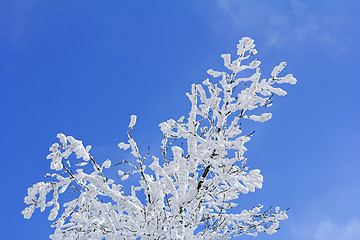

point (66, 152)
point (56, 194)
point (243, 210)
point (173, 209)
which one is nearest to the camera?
point (66, 152)

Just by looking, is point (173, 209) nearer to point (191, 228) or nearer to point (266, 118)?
point (191, 228)

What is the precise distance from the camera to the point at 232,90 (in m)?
5.30

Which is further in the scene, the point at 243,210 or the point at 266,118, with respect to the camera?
the point at 243,210

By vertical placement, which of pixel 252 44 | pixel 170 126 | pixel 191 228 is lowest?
pixel 191 228

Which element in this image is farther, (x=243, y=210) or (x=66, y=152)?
(x=243, y=210)

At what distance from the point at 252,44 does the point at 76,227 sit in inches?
172

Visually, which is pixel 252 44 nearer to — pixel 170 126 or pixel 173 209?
pixel 170 126

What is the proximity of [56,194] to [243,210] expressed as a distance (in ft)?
11.0

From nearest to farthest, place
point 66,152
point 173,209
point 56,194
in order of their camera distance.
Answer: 1. point 66,152
2. point 56,194
3. point 173,209

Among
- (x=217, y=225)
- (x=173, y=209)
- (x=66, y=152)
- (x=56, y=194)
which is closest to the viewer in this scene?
(x=66, y=152)

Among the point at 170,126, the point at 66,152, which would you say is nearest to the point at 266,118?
the point at 170,126

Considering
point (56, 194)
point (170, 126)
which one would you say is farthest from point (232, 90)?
point (56, 194)

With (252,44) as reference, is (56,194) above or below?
below

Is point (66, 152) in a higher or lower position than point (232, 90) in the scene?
lower
